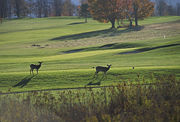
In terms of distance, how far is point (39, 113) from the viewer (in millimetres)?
10914

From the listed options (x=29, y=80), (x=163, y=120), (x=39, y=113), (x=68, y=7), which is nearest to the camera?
(x=163, y=120)

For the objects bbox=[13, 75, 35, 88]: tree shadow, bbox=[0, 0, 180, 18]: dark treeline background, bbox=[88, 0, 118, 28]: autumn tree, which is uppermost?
bbox=[0, 0, 180, 18]: dark treeline background

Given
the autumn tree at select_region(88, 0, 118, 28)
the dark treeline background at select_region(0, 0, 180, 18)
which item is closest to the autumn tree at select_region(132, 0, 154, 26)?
the autumn tree at select_region(88, 0, 118, 28)

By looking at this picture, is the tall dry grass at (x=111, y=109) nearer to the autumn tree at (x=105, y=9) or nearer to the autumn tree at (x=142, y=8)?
the autumn tree at (x=105, y=9)

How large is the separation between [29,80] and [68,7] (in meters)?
153

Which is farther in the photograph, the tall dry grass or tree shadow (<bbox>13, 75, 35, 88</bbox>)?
tree shadow (<bbox>13, 75, 35, 88</bbox>)

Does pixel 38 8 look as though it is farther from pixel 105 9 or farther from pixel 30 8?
pixel 105 9

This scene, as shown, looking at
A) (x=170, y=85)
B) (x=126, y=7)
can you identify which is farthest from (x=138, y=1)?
(x=170, y=85)

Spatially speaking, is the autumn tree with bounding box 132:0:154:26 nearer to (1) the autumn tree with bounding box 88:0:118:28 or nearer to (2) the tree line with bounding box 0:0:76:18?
(1) the autumn tree with bounding box 88:0:118:28

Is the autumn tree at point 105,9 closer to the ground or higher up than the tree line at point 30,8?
closer to the ground

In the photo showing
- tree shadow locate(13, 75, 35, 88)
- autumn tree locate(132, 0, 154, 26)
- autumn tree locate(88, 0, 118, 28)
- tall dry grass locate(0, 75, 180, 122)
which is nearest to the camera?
tall dry grass locate(0, 75, 180, 122)

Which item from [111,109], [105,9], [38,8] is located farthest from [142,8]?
[38,8]

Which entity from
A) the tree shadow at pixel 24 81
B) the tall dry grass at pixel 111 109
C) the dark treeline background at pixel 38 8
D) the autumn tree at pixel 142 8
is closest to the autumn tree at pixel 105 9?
the autumn tree at pixel 142 8

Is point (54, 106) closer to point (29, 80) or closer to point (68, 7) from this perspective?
point (29, 80)
